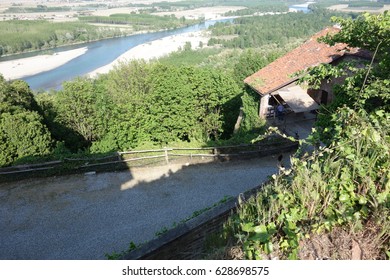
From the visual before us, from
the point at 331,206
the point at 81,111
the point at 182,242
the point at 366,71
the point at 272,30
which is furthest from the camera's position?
the point at 272,30

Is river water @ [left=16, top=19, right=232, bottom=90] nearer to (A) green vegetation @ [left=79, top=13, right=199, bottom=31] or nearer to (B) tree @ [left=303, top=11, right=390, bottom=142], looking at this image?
(A) green vegetation @ [left=79, top=13, right=199, bottom=31]

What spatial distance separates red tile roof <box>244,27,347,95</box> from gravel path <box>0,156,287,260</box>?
14.2ft

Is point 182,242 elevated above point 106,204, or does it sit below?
above

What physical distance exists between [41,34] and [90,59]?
25.8 m

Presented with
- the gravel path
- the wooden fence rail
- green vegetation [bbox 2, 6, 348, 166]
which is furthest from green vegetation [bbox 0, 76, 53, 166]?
the wooden fence rail

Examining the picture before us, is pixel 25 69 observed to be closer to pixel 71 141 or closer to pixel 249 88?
pixel 71 141

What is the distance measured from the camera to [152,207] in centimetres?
1020

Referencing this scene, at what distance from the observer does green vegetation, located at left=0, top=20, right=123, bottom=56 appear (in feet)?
265

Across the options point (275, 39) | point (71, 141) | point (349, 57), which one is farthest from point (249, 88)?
point (275, 39)

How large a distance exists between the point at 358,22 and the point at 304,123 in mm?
8330

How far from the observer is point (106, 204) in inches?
415

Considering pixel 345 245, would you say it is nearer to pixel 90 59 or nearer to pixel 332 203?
pixel 332 203

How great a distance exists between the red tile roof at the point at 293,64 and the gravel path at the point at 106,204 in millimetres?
4320

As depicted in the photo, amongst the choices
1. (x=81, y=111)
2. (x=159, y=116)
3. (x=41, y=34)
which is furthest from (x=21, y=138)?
(x=41, y=34)
